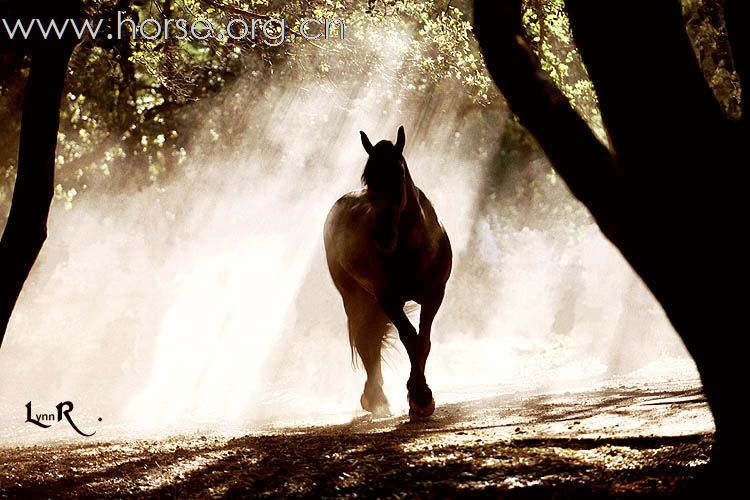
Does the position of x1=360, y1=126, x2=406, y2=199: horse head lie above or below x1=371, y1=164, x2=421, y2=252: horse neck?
above

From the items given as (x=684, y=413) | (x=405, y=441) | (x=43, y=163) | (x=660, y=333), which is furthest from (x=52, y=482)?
(x=660, y=333)

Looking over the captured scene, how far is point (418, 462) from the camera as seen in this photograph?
16.6 feet

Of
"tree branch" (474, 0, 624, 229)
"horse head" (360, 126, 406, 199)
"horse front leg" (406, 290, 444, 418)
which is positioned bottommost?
"horse front leg" (406, 290, 444, 418)

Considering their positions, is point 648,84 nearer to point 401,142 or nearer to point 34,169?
point 401,142

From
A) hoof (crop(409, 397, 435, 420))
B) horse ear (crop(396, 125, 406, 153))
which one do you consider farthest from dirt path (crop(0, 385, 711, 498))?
horse ear (crop(396, 125, 406, 153))

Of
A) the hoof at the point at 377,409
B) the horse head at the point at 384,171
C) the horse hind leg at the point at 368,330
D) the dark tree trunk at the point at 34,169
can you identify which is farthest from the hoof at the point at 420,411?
the dark tree trunk at the point at 34,169

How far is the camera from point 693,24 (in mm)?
14039

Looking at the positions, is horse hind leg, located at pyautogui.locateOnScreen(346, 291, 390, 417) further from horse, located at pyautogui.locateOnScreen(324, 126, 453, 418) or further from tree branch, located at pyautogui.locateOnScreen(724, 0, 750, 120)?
tree branch, located at pyautogui.locateOnScreen(724, 0, 750, 120)

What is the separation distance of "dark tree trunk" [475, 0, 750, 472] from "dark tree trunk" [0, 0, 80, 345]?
4143mm

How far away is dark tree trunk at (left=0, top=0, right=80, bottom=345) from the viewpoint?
676cm

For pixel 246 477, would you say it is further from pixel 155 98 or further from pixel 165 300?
pixel 165 300

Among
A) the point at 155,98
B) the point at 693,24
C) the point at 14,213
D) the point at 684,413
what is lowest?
the point at 684,413

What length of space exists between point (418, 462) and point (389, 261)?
4.25 metres

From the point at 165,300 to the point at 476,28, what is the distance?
2860cm
